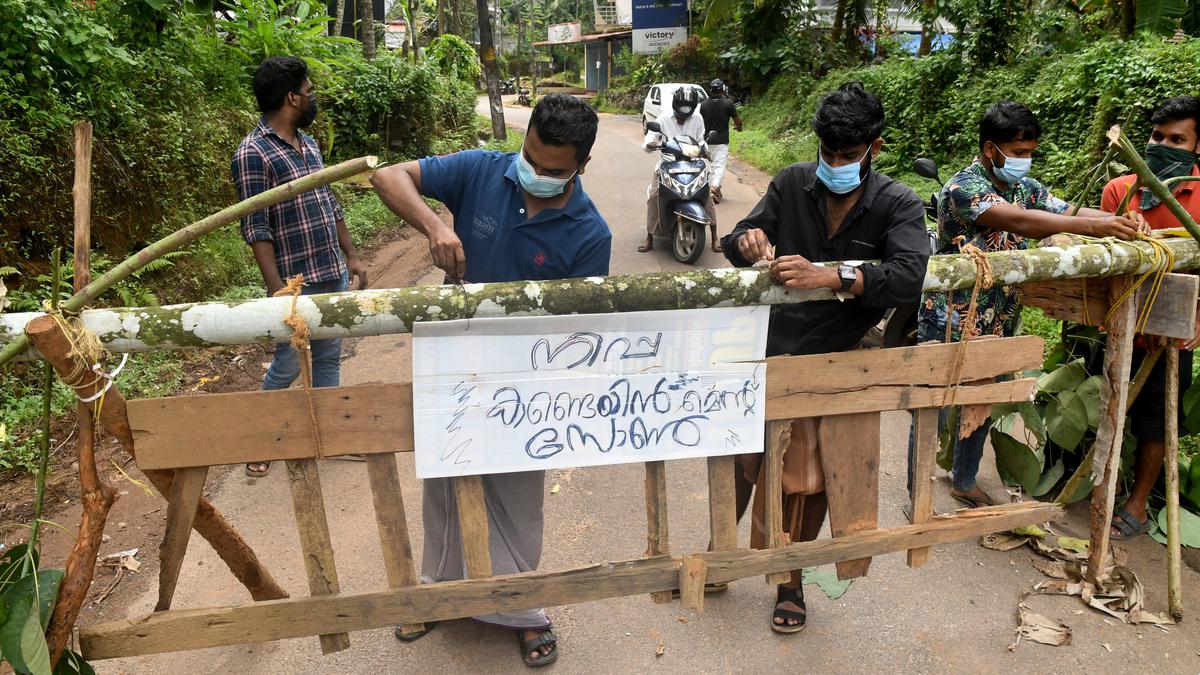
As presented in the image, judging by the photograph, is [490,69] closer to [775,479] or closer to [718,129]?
[718,129]

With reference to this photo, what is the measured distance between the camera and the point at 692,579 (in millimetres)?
2100

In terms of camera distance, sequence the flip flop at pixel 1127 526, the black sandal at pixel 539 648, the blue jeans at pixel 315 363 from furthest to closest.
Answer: the blue jeans at pixel 315 363, the flip flop at pixel 1127 526, the black sandal at pixel 539 648

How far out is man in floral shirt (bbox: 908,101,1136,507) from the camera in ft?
9.11

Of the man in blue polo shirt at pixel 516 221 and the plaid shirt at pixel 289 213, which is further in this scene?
the plaid shirt at pixel 289 213

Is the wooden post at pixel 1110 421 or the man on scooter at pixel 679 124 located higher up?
the man on scooter at pixel 679 124

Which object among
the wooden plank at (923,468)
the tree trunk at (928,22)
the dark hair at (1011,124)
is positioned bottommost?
the wooden plank at (923,468)

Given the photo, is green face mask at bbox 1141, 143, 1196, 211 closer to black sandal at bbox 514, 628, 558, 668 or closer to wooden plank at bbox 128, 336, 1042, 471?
Answer: wooden plank at bbox 128, 336, 1042, 471

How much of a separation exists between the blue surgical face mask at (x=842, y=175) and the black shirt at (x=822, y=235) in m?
0.06

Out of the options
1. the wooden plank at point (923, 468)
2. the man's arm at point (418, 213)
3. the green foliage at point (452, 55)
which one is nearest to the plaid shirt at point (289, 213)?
the man's arm at point (418, 213)

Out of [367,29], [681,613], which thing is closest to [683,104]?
[367,29]

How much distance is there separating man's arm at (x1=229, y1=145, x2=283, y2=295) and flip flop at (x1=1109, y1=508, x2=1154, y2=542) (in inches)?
146

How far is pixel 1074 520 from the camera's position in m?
3.35

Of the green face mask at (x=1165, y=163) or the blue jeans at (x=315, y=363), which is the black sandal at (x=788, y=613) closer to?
the green face mask at (x=1165, y=163)

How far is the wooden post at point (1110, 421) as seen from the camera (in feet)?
8.22
